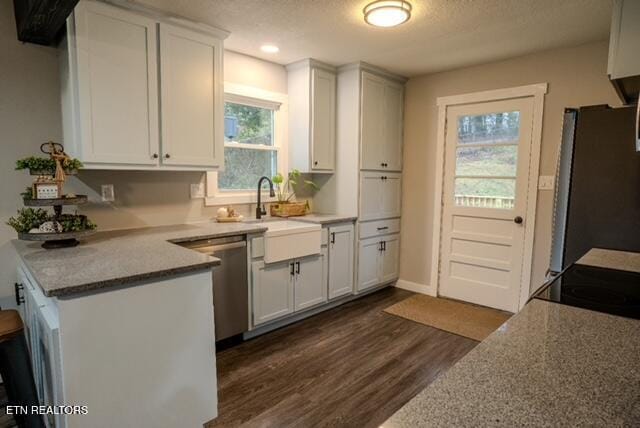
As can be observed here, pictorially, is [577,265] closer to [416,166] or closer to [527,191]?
[527,191]

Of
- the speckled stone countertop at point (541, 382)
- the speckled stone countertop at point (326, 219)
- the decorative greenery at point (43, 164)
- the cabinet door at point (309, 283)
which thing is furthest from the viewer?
the speckled stone countertop at point (326, 219)

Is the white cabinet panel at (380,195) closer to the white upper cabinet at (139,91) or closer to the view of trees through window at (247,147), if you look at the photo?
the view of trees through window at (247,147)

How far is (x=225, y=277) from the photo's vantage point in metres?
2.57

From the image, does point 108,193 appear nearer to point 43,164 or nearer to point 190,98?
point 43,164

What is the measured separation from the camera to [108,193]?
256 cm

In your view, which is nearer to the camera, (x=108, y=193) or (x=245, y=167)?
(x=108, y=193)

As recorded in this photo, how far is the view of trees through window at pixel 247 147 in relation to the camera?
130 inches

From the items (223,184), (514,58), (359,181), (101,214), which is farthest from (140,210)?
(514,58)

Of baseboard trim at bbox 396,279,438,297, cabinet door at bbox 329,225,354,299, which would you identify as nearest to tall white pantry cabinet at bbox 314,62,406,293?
cabinet door at bbox 329,225,354,299

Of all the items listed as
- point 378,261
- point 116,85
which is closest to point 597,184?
point 378,261

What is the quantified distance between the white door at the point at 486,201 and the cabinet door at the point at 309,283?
4.75 ft

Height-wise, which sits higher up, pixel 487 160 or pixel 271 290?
pixel 487 160

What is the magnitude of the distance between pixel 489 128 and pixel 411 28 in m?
1.40

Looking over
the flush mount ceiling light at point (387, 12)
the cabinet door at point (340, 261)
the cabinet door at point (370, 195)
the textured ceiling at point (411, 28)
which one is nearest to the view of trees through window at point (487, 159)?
the textured ceiling at point (411, 28)
